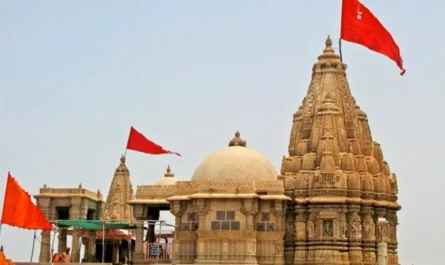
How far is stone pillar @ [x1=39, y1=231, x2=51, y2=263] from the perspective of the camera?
44.7 metres

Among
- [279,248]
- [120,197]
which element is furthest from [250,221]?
[120,197]

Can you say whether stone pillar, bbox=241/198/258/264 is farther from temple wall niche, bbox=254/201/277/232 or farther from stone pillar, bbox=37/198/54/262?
stone pillar, bbox=37/198/54/262

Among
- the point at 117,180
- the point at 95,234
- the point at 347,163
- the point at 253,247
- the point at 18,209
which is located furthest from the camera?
the point at 117,180

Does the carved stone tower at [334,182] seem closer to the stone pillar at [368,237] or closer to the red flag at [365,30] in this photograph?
the stone pillar at [368,237]

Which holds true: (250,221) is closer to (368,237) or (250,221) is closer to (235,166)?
(235,166)

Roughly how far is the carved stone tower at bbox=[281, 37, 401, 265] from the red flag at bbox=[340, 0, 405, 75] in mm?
12684

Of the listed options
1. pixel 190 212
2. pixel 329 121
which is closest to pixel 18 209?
pixel 190 212

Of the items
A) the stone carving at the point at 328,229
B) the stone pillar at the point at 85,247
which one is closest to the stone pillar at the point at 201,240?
the stone carving at the point at 328,229

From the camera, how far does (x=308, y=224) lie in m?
39.7

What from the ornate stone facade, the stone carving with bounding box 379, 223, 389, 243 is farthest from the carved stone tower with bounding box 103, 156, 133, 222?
the stone carving with bounding box 379, 223, 389, 243

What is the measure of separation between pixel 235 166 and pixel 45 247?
1269 cm

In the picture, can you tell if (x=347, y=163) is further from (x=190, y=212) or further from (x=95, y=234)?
(x=95, y=234)

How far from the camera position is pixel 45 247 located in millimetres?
45281

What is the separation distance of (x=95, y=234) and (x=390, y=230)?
1721cm
